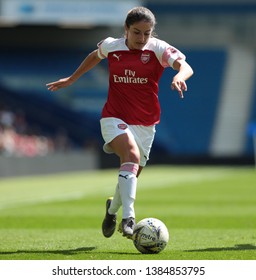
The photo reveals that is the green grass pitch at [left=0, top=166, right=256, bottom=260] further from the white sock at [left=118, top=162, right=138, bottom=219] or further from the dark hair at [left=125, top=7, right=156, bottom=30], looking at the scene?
the dark hair at [left=125, top=7, right=156, bottom=30]

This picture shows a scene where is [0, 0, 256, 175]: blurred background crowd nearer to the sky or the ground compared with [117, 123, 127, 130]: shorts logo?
nearer to the ground

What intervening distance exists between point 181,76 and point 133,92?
804 millimetres

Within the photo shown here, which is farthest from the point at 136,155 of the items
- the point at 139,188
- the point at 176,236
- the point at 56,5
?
the point at 56,5

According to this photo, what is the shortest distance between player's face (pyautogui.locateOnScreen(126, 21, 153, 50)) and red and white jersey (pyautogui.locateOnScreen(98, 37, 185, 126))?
123mm

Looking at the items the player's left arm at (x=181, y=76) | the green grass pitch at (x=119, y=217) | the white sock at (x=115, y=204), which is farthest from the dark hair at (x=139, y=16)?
the green grass pitch at (x=119, y=217)

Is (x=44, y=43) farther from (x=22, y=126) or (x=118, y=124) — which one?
(x=118, y=124)

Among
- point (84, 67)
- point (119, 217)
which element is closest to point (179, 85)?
point (84, 67)

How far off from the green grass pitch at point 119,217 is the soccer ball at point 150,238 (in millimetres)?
83

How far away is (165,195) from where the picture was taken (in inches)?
853

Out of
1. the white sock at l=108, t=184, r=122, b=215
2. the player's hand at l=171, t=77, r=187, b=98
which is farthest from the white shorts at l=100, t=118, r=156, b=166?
the player's hand at l=171, t=77, r=187, b=98

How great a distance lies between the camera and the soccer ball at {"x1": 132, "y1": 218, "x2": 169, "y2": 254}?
9.03 metres

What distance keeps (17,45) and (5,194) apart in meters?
27.6

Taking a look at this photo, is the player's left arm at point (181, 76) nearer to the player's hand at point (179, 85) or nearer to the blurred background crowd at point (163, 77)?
the player's hand at point (179, 85)

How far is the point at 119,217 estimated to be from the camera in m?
14.5
